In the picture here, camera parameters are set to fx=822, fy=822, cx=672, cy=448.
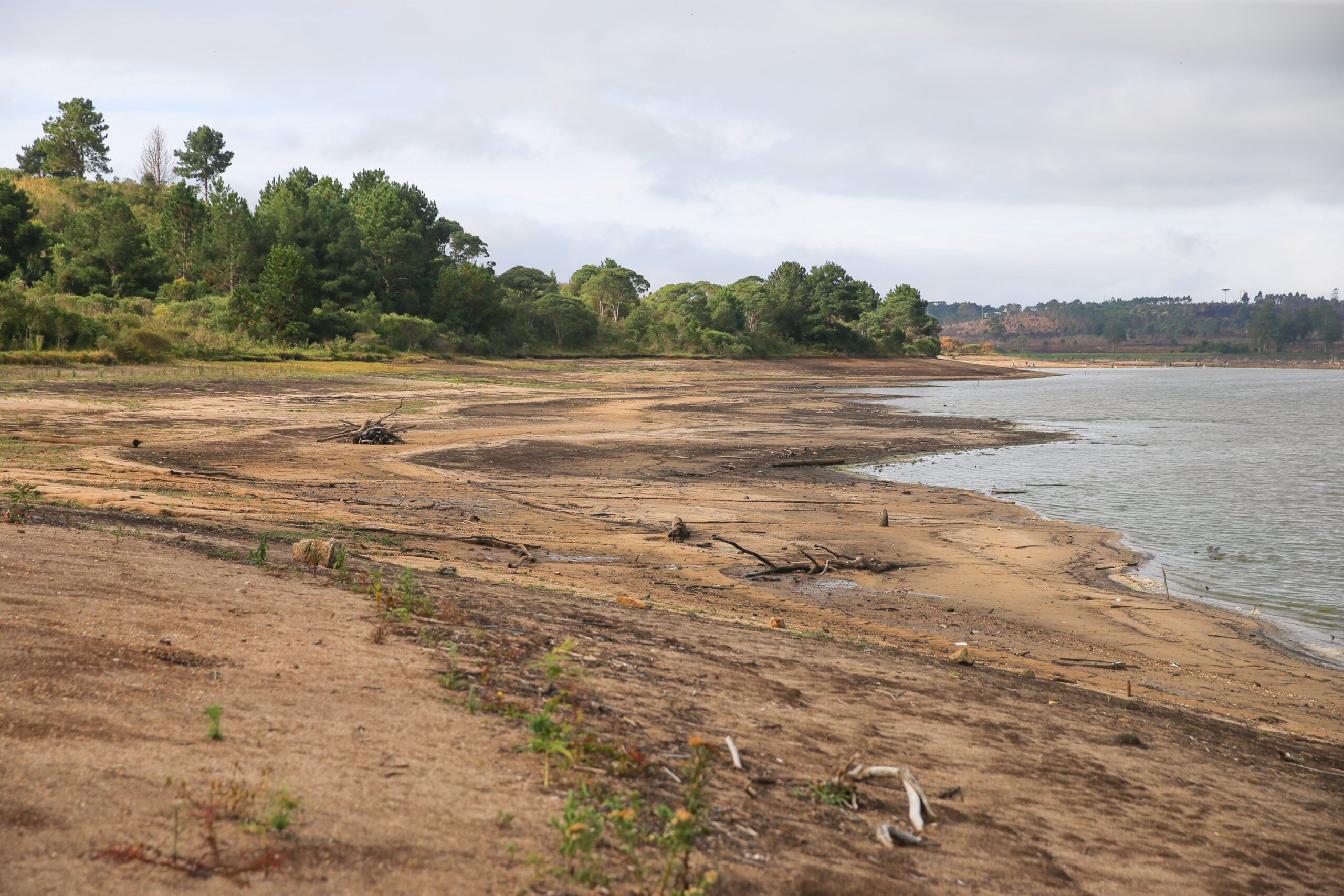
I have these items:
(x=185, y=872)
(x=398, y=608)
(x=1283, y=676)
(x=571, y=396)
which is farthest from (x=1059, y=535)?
(x=571, y=396)

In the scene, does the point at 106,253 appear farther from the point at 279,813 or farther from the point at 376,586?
the point at 279,813

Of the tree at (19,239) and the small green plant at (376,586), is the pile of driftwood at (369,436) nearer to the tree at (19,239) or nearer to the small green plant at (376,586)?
the small green plant at (376,586)

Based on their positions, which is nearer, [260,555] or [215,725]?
[215,725]

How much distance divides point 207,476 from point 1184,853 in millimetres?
16306

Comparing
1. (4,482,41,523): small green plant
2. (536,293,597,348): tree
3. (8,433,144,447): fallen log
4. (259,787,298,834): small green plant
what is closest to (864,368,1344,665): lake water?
(259,787,298,834): small green plant

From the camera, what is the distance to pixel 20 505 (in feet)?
29.5

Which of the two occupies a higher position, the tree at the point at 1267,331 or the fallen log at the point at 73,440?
the tree at the point at 1267,331

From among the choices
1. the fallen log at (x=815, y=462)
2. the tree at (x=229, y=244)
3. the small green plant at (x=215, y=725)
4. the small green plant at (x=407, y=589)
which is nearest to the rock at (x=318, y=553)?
the small green plant at (x=407, y=589)

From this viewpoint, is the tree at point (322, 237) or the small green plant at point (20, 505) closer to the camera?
the small green plant at point (20, 505)

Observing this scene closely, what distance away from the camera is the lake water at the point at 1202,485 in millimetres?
14188

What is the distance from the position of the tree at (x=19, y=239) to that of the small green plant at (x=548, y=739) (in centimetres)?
6452

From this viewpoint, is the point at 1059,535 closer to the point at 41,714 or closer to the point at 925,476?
the point at 925,476

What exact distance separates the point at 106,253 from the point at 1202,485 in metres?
66.2

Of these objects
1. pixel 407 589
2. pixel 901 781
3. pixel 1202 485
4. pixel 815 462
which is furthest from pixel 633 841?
pixel 1202 485
